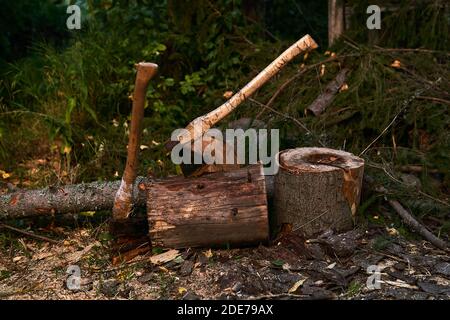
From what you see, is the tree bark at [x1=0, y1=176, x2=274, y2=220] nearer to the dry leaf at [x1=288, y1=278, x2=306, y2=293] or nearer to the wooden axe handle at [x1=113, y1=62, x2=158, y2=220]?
the wooden axe handle at [x1=113, y1=62, x2=158, y2=220]

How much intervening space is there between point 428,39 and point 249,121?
1919 mm

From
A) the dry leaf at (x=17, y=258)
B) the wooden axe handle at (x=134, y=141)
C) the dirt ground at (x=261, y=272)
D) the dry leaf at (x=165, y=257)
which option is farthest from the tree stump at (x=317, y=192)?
the dry leaf at (x=17, y=258)

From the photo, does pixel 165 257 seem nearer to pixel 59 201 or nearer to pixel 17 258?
pixel 59 201

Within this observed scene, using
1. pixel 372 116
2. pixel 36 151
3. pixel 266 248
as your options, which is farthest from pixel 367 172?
pixel 36 151

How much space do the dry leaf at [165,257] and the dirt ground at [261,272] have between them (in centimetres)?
2

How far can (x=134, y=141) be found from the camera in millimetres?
3559

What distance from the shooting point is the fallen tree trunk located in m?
4.04

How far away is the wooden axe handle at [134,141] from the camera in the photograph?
132 inches

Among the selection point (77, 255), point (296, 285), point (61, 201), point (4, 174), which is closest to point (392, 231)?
point (296, 285)

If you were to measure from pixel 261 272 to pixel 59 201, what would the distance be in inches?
60.7

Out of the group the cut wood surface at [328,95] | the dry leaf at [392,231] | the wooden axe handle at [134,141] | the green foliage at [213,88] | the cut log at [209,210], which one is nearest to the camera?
the wooden axe handle at [134,141]

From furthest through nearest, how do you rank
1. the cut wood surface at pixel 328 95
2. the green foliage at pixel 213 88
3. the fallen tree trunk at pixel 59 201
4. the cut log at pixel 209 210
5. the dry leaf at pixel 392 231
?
the cut wood surface at pixel 328 95 → the green foliage at pixel 213 88 → the fallen tree trunk at pixel 59 201 → the dry leaf at pixel 392 231 → the cut log at pixel 209 210

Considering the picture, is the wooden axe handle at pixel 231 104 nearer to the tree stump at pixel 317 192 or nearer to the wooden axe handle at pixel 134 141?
the wooden axe handle at pixel 134 141

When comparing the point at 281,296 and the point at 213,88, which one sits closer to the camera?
the point at 281,296
